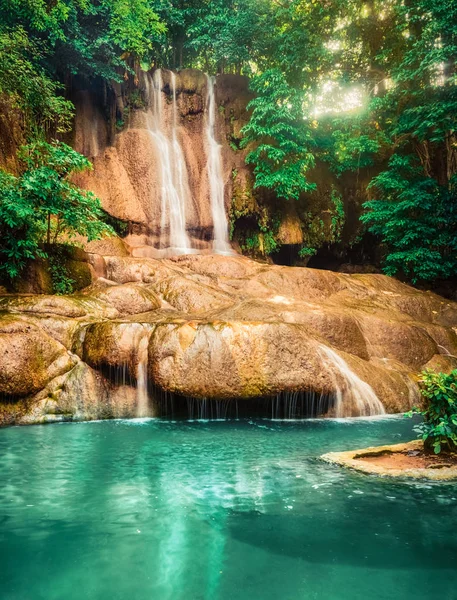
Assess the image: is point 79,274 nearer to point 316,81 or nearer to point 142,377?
point 142,377

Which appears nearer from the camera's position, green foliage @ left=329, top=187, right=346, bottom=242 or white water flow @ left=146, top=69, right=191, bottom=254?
white water flow @ left=146, top=69, right=191, bottom=254

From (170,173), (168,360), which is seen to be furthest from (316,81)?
(168,360)

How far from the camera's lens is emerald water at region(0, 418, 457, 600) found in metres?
2.57

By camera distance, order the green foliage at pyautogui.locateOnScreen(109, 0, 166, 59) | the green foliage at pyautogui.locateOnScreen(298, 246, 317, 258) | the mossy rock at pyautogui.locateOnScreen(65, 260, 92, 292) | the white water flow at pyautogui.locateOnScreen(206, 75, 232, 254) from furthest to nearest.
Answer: the green foliage at pyautogui.locateOnScreen(298, 246, 317, 258)
the white water flow at pyautogui.locateOnScreen(206, 75, 232, 254)
the green foliage at pyautogui.locateOnScreen(109, 0, 166, 59)
the mossy rock at pyautogui.locateOnScreen(65, 260, 92, 292)

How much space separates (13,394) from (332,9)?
19.2 metres

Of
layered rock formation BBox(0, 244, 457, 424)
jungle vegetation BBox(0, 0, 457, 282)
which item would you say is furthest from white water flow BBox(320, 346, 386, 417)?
jungle vegetation BBox(0, 0, 457, 282)

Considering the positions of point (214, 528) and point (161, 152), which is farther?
point (161, 152)

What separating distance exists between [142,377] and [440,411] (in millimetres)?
5081

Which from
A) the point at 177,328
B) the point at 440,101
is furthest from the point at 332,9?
the point at 177,328

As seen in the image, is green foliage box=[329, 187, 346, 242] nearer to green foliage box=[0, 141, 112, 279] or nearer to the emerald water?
green foliage box=[0, 141, 112, 279]

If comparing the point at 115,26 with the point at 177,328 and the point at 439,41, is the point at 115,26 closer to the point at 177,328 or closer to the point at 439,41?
the point at 439,41

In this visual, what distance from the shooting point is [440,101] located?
13648 millimetres

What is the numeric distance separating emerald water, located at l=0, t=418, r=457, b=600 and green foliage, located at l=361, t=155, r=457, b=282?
37.6 ft

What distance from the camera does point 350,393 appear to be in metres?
7.96
